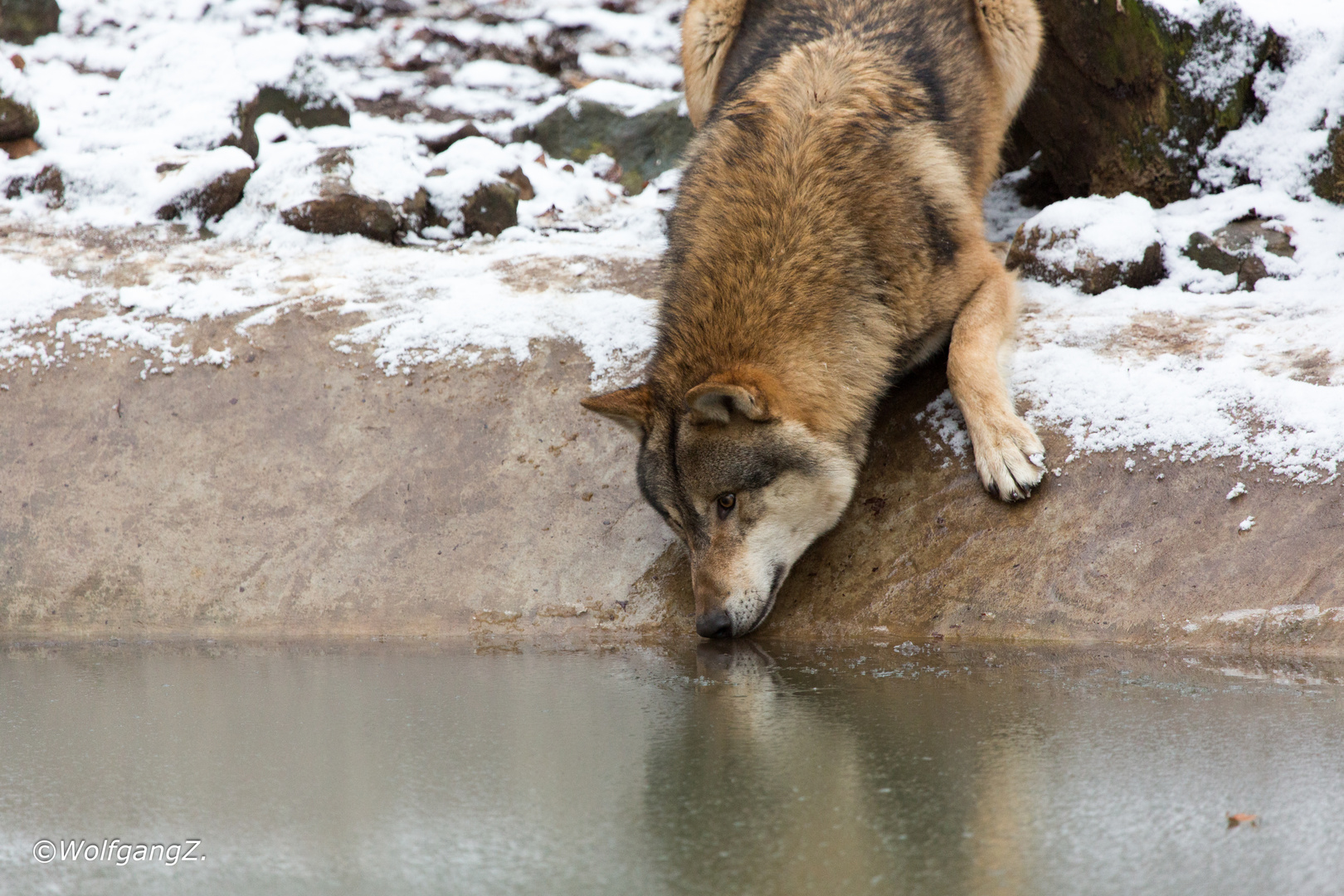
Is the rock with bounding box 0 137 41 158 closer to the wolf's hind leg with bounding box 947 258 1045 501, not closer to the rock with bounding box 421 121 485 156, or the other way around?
the rock with bounding box 421 121 485 156

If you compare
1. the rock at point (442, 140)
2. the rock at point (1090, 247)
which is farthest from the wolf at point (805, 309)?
the rock at point (442, 140)

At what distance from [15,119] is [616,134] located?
3742 mm

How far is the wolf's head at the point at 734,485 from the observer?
3578mm

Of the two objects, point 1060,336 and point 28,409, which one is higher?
point 1060,336

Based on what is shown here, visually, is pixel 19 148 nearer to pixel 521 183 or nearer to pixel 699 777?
pixel 521 183

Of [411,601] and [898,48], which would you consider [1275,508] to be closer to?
[898,48]

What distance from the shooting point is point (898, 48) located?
4.74 metres

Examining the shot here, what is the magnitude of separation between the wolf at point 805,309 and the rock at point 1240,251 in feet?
3.64

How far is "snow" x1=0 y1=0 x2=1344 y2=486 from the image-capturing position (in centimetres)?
385

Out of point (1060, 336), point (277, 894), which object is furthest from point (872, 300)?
point (277, 894)

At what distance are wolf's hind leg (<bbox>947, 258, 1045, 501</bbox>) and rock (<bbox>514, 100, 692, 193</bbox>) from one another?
3800 mm

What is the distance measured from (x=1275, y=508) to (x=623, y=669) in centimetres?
207

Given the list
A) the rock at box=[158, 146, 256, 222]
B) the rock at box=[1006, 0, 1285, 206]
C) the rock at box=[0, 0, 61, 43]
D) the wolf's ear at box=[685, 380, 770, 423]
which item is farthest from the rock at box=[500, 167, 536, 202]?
the rock at box=[0, 0, 61, 43]

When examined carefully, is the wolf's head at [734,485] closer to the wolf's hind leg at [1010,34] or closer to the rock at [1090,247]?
the rock at [1090,247]
